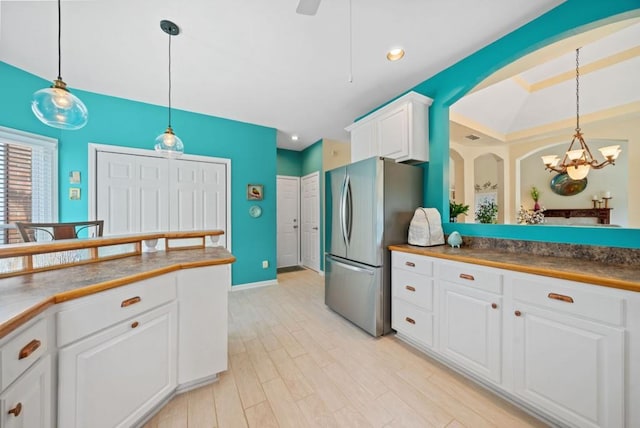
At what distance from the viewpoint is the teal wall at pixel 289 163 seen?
5.04 m

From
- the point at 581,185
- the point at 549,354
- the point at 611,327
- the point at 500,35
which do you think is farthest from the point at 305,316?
the point at 581,185

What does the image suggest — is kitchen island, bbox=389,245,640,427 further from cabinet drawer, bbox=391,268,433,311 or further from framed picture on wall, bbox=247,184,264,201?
framed picture on wall, bbox=247,184,264,201

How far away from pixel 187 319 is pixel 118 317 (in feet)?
1.36

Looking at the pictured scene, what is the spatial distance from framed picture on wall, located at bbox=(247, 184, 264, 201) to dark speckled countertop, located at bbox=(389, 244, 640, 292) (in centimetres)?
281

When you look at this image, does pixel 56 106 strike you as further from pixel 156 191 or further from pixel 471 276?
pixel 471 276

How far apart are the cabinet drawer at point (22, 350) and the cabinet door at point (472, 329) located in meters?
2.21

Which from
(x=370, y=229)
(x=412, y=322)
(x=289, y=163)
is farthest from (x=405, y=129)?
(x=289, y=163)

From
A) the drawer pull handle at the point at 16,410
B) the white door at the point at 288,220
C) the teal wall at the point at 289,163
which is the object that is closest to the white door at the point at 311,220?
the white door at the point at 288,220

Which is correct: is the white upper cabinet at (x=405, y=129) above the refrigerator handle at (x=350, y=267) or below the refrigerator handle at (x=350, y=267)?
above

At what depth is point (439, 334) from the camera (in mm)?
1780

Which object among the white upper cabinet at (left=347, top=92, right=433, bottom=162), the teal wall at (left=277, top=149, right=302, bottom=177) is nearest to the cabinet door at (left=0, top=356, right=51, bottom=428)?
the white upper cabinet at (left=347, top=92, right=433, bottom=162)

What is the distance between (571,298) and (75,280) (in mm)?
2509

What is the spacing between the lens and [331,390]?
155 cm

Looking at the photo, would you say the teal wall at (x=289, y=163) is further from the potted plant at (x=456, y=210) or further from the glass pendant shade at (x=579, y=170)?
the glass pendant shade at (x=579, y=170)
